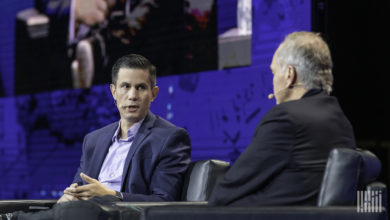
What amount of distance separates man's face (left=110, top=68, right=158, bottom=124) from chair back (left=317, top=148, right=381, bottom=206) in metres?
1.36

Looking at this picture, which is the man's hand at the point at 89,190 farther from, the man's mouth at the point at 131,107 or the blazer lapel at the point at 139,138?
the man's mouth at the point at 131,107

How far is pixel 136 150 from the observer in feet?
9.39

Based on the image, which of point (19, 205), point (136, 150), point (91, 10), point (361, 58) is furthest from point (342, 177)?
point (91, 10)

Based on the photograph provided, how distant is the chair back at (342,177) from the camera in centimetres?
178

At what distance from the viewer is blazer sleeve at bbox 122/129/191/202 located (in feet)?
9.01

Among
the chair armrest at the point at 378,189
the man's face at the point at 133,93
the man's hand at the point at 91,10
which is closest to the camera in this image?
the chair armrest at the point at 378,189

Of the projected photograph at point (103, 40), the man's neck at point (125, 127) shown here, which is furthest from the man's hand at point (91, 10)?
the man's neck at point (125, 127)

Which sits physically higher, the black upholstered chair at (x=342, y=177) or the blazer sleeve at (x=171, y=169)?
the black upholstered chair at (x=342, y=177)

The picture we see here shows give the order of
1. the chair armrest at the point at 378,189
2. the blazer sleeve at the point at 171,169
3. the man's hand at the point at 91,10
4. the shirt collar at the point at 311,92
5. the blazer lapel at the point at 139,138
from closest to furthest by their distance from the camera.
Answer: the chair armrest at the point at 378,189, the shirt collar at the point at 311,92, the blazer sleeve at the point at 171,169, the blazer lapel at the point at 139,138, the man's hand at the point at 91,10

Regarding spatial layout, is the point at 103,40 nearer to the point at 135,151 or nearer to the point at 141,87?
the point at 141,87

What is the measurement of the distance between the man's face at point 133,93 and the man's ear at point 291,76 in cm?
109

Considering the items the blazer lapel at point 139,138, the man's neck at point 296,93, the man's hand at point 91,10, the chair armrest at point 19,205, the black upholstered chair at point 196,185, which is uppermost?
the man's hand at point 91,10

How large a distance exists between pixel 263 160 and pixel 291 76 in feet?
1.16

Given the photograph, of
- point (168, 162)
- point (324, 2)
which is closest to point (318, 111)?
point (168, 162)
